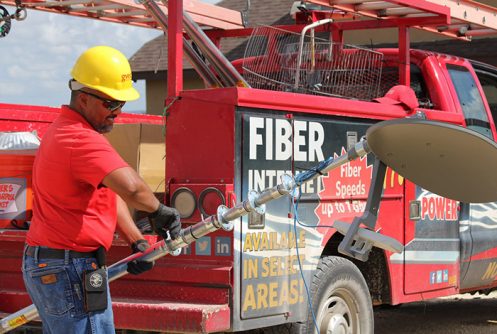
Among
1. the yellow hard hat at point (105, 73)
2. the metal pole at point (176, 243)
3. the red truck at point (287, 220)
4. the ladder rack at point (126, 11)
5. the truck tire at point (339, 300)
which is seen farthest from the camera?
the ladder rack at point (126, 11)

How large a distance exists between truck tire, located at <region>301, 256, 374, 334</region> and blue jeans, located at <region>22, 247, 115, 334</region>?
Result: 1.99m

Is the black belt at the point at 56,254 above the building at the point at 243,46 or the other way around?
the other way around

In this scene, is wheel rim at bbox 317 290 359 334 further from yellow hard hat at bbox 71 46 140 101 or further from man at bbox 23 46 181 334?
yellow hard hat at bbox 71 46 140 101

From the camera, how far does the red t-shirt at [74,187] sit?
182 inches

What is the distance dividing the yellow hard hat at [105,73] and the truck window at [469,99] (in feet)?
12.9

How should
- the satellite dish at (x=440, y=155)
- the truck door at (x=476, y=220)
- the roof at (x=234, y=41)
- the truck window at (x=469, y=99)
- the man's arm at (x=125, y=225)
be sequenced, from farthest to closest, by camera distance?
the roof at (x=234, y=41)
the truck window at (x=469, y=99)
the truck door at (x=476, y=220)
the man's arm at (x=125, y=225)
the satellite dish at (x=440, y=155)

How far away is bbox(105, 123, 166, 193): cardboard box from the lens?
22.5 feet

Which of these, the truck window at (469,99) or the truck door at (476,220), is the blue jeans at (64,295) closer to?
the truck door at (476,220)

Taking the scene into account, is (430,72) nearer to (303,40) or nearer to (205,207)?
(303,40)

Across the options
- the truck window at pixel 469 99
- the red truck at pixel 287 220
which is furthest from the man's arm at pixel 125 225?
the truck window at pixel 469 99

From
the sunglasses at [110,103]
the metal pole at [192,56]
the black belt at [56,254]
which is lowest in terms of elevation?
the black belt at [56,254]

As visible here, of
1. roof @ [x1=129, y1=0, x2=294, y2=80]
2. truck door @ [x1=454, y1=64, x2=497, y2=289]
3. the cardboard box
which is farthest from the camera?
roof @ [x1=129, y1=0, x2=294, y2=80]

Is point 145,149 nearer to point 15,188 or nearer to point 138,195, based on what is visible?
point 15,188

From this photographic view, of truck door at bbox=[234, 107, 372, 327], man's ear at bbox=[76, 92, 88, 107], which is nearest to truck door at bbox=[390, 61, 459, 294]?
truck door at bbox=[234, 107, 372, 327]
